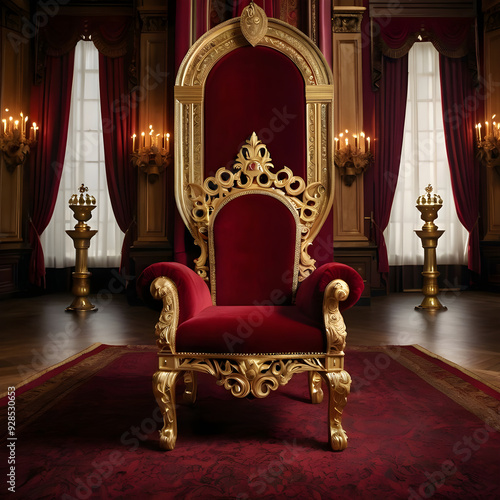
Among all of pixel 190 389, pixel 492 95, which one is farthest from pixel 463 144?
pixel 190 389

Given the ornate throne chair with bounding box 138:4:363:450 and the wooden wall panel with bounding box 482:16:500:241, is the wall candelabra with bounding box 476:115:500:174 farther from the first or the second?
the ornate throne chair with bounding box 138:4:363:450

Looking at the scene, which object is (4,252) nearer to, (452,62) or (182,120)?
(182,120)

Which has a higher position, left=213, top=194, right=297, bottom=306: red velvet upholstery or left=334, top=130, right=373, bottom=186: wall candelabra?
left=334, top=130, right=373, bottom=186: wall candelabra

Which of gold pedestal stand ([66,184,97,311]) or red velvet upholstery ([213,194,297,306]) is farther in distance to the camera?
gold pedestal stand ([66,184,97,311])

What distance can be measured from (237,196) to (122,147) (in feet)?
13.7

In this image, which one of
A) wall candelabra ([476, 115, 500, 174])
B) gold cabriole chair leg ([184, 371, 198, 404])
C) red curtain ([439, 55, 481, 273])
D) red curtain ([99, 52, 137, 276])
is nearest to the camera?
gold cabriole chair leg ([184, 371, 198, 404])

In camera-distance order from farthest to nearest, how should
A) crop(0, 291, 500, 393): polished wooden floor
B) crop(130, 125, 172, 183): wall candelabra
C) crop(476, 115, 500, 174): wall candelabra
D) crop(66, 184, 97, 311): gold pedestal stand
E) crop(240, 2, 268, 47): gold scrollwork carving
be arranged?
1. crop(476, 115, 500, 174): wall candelabra
2. crop(130, 125, 172, 183): wall candelabra
3. crop(66, 184, 97, 311): gold pedestal stand
4. crop(0, 291, 500, 393): polished wooden floor
5. crop(240, 2, 268, 47): gold scrollwork carving

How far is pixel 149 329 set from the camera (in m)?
3.55

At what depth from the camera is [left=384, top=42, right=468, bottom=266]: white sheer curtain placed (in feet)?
19.9

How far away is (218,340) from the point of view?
141cm

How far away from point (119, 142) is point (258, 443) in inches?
195

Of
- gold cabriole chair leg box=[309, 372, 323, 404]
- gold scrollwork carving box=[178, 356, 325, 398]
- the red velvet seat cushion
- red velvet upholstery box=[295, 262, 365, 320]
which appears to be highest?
red velvet upholstery box=[295, 262, 365, 320]

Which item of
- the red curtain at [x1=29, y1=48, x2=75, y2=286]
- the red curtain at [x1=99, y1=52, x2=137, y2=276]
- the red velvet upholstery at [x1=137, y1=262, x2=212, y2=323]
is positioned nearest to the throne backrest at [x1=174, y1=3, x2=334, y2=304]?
the red velvet upholstery at [x1=137, y1=262, x2=212, y2=323]

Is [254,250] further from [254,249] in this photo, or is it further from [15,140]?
[15,140]
